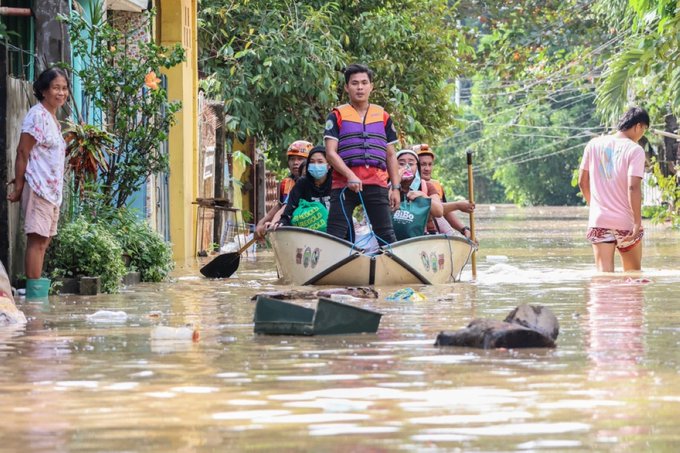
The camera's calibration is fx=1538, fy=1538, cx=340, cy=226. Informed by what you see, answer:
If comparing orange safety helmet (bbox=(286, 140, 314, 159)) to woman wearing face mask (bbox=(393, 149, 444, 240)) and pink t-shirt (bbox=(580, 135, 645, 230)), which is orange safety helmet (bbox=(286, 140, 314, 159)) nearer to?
woman wearing face mask (bbox=(393, 149, 444, 240))

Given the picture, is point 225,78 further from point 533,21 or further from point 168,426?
point 168,426

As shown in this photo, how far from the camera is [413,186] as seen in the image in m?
16.0

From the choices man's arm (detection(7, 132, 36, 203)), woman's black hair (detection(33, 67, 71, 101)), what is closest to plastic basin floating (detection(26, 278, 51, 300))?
man's arm (detection(7, 132, 36, 203))

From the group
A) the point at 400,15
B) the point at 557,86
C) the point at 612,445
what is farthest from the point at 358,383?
the point at 557,86

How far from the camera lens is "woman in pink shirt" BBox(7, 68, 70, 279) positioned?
12422 millimetres

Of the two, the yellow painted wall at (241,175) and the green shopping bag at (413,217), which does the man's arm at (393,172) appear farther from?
the yellow painted wall at (241,175)

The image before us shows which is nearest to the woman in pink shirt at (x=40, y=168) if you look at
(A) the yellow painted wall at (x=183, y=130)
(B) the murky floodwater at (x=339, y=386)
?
(B) the murky floodwater at (x=339, y=386)

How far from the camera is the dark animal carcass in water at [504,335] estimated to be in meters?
8.15

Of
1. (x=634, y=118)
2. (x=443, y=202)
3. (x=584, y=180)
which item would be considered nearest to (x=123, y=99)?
(x=443, y=202)

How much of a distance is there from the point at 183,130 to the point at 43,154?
8660 mm

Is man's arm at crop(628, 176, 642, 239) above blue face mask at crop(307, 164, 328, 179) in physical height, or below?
below

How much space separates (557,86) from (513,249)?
19.0 m

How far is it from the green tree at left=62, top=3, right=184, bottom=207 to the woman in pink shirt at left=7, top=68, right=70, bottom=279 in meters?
2.31

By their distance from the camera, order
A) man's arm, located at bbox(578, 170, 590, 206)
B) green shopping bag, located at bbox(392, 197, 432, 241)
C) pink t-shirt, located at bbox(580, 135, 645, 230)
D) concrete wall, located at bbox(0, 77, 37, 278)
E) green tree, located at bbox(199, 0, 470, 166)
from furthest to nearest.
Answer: green tree, located at bbox(199, 0, 470, 166), green shopping bag, located at bbox(392, 197, 432, 241), man's arm, located at bbox(578, 170, 590, 206), pink t-shirt, located at bbox(580, 135, 645, 230), concrete wall, located at bbox(0, 77, 37, 278)
